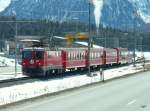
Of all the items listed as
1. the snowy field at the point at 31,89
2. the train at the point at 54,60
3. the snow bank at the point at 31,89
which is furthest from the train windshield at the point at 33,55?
the snow bank at the point at 31,89

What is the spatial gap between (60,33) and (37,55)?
206 feet

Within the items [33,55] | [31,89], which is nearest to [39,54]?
[33,55]

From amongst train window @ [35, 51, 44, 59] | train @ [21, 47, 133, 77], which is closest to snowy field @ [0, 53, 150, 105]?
train @ [21, 47, 133, 77]

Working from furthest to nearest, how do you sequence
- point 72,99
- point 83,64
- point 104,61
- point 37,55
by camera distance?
point 104,61, point 83,64, point 37,55, point 72,99

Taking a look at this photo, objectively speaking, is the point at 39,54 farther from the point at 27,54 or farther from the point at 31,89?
the point at 31,89

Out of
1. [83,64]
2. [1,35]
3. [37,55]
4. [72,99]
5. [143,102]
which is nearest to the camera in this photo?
[143,102]

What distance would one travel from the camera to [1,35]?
112 metres

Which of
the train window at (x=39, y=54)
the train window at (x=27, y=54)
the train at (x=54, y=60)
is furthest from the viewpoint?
the train window at (x=27, y=54)

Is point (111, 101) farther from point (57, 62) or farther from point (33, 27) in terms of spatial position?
point (33, 27)

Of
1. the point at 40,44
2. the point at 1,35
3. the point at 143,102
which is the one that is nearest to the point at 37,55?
the point at 40,44

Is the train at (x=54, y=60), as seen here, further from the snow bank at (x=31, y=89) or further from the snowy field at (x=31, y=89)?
the snow bank at (x=31, y=89)

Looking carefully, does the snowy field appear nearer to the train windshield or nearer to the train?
the train

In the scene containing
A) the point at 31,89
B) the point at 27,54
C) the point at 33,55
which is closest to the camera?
the point at 31,89

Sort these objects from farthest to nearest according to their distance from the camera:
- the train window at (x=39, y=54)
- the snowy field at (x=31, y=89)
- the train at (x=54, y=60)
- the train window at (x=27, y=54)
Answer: the train window at (x=27, y=54), the train window at (x=39, y=54), the train at (x=54, y=60), the snowy field at (x=31, y=89)
